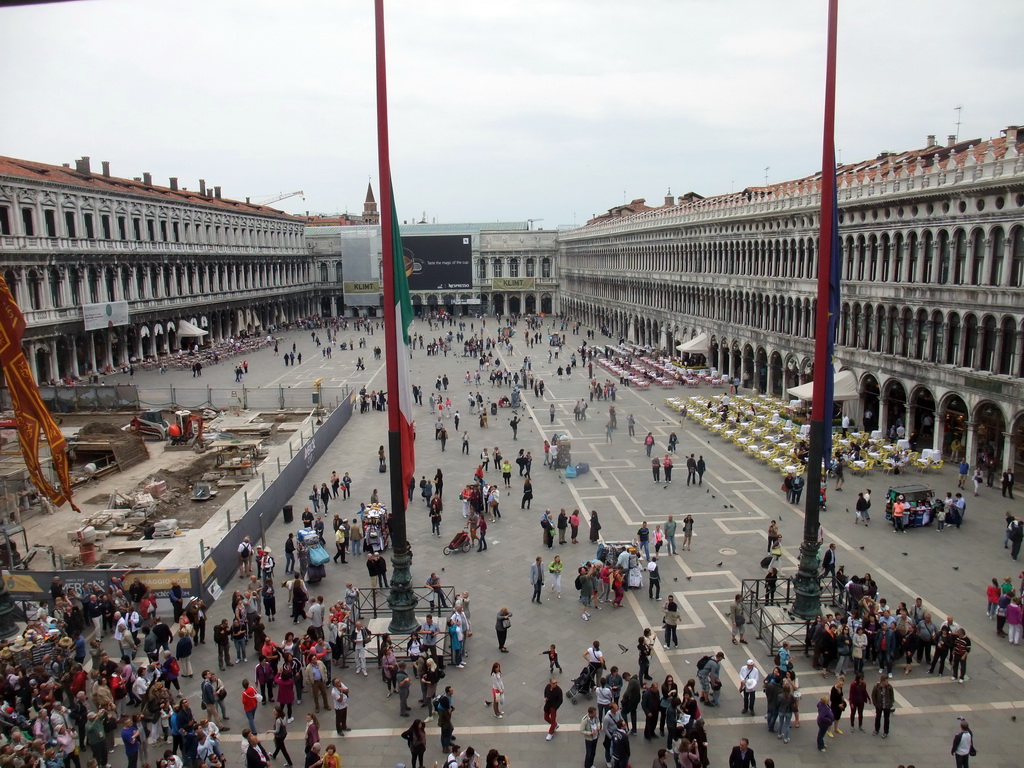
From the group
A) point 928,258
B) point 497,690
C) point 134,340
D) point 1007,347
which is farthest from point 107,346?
point 1007,347

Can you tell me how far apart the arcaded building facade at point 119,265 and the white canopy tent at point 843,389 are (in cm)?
4183

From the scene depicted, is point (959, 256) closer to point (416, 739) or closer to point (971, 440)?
point (971, 440)

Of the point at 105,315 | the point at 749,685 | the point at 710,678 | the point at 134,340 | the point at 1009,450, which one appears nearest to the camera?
the point at 749,685

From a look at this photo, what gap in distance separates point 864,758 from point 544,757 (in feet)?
16.0

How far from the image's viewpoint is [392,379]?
1389 centimetres

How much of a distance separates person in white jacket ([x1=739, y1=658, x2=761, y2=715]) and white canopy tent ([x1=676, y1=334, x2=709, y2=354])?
125ft

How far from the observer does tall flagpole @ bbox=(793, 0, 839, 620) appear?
13.8 m

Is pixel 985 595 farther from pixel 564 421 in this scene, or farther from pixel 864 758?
pixel 564 421

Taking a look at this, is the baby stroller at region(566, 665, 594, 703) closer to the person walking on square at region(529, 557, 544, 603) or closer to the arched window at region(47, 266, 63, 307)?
the person walking on square at region(529, 557, 544, 603)

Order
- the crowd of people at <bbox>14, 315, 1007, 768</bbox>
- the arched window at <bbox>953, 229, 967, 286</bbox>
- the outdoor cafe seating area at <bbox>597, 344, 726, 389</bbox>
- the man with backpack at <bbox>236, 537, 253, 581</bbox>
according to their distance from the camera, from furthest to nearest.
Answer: the outdoor cafe seating area at <bbox>597, 344, 726, 389</bbox> < the arched window at <bbox>953, 229, 967, 286</bbox> < the man with backpack at <bbox>236, 537, 253, 581</bbox> < the crowd of people at <bbox>14, 315, 1007, 768</bbox>

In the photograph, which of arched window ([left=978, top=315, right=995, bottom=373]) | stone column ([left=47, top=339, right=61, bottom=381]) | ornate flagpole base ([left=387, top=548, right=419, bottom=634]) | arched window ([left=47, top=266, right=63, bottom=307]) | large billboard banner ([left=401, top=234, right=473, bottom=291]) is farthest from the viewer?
large billboard banner ([left=401, top=234, right=473, bottom=291])

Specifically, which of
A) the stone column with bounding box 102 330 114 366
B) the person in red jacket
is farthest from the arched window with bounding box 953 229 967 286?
the stone column with bounding box 102 330 114 366

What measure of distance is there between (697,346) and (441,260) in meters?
58.5

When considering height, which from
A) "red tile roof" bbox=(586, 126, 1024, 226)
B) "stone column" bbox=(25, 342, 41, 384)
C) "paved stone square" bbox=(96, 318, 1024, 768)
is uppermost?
"red tile roof" bbox=(586, 126, 1024, 226)
